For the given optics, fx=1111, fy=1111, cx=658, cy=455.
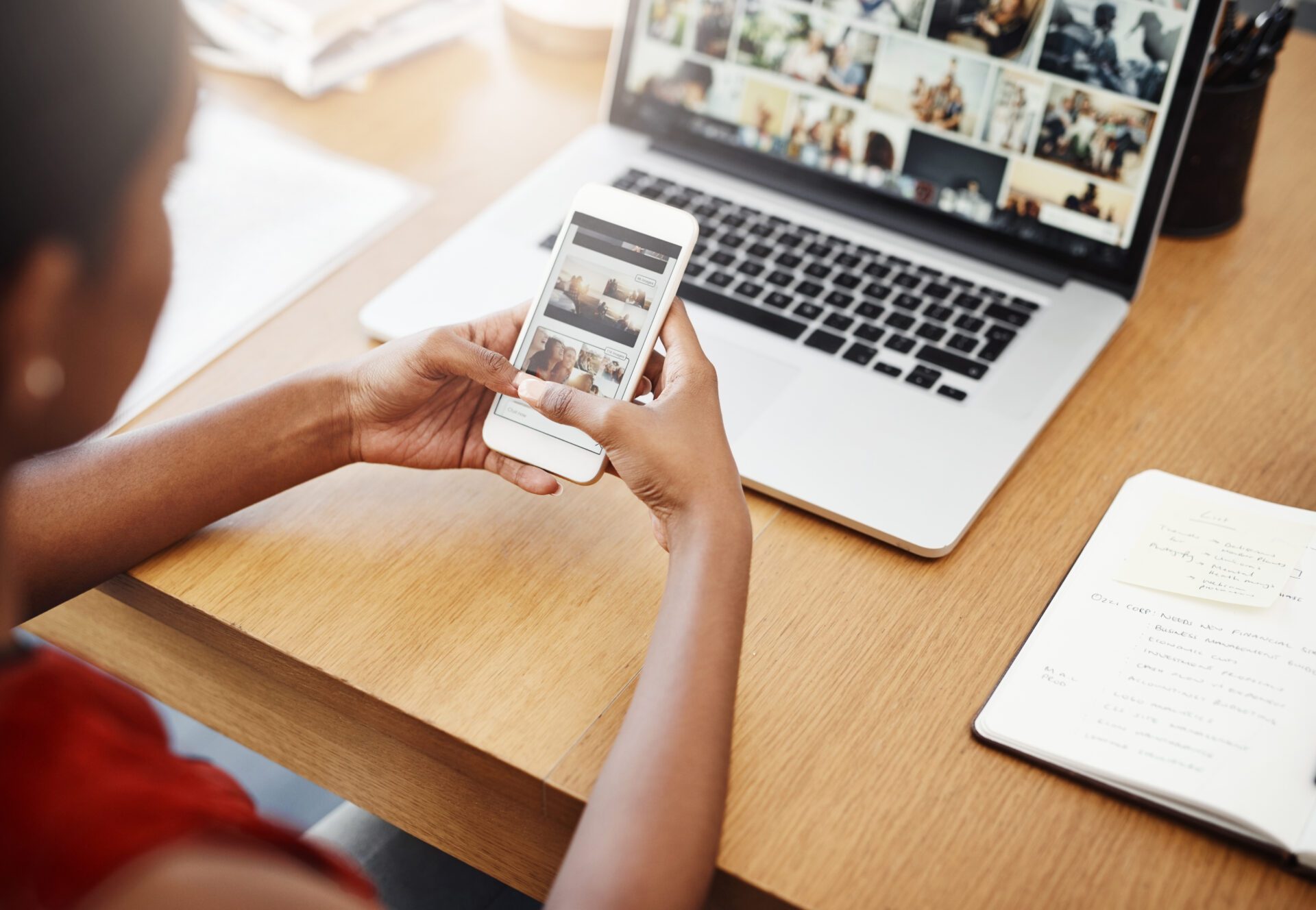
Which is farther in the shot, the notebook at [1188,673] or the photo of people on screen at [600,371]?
the photo of people on screen at [600,371]

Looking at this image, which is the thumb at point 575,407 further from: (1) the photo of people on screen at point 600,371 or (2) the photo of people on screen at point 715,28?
(2) the photo of people on screen at point 715,28

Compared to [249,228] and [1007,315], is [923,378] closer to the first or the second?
[1007,315]

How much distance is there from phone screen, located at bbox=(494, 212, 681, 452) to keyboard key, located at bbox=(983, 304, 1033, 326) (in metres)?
0.30

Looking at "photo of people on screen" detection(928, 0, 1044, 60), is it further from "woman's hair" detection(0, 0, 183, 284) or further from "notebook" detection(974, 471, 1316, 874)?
"woman's hair" detection(0, 0, 183, 284)

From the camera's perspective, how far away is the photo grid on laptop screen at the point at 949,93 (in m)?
0.84

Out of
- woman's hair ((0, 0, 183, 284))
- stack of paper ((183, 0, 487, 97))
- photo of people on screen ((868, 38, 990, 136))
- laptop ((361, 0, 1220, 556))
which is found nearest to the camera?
woman's hair ((0, 0, 183, 284))

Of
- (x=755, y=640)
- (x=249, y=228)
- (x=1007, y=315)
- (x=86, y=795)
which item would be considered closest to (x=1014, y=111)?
(x=1007, y=315)

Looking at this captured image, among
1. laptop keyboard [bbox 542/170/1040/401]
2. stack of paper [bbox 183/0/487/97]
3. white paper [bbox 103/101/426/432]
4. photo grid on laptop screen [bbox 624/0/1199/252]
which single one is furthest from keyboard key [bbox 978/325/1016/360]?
stack of paper [bbox 183/0/487/97]

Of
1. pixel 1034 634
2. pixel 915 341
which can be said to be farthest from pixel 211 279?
pixel 1034 634

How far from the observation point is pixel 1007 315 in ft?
2.88

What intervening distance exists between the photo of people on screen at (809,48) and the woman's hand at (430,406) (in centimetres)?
38

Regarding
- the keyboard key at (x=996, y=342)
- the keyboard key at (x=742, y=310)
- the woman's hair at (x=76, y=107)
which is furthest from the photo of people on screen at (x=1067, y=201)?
the woman's hair at (x=76, y=107)

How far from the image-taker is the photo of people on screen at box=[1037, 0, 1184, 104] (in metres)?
0.82

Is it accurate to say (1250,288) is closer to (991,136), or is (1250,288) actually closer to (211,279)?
(991,136)
